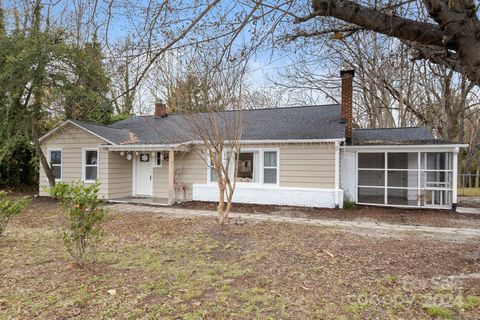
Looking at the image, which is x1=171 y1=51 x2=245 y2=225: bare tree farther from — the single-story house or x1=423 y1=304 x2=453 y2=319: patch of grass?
x1=423 y1=304 x2=453 y2=319: patch of grass

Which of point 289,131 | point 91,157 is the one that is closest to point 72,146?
point 91,157

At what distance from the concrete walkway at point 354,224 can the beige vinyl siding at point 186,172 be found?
1.84m

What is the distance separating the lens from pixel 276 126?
1253cm

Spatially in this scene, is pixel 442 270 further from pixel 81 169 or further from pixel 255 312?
pixel 81 169

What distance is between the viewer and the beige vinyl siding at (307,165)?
10664 millimetres

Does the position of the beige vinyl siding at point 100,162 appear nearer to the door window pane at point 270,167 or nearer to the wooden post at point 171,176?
the wooden post at point 171,176

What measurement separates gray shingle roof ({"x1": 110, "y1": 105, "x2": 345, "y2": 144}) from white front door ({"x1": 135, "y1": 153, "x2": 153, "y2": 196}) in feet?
2.67

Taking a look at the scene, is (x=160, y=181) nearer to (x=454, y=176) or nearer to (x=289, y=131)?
(x=289, y=131)

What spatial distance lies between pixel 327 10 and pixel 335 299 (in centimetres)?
382

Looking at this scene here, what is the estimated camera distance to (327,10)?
4.12 metres

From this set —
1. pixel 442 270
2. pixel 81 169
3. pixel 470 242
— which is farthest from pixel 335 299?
pixel 81 169

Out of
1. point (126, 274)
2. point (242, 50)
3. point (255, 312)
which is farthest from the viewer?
point (242, 50)

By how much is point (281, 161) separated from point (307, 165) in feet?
3.21

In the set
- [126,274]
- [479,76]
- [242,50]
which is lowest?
[126,274]
